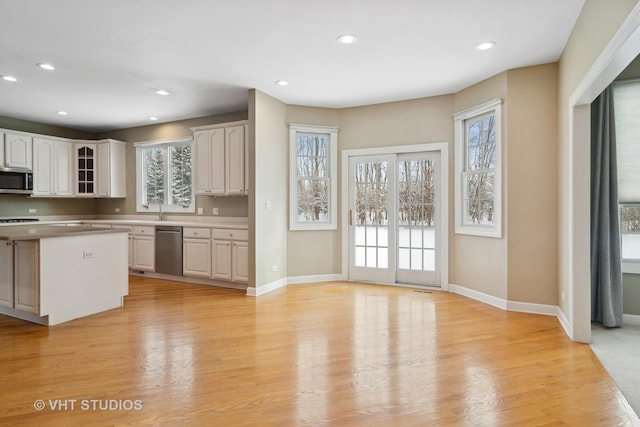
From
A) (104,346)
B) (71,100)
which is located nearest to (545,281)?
(104,346)

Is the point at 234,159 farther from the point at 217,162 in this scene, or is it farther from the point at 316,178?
the point at 316,178

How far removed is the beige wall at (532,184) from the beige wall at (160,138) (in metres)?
3.79

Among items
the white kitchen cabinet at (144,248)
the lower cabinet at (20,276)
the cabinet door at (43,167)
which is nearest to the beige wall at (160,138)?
the white kitchen cabinet at (144,248)

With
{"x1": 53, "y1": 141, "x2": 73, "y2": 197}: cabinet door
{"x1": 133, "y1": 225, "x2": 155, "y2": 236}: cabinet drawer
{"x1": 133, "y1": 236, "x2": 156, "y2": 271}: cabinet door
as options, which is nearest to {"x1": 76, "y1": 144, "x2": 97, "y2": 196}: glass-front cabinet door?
{"x1": 53, "y1": 141, "x2": 73, "y2": 197}: cabinet door

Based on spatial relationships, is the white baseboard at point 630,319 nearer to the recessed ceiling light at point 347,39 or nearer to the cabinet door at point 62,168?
the recessed ceiling light at point 347,39

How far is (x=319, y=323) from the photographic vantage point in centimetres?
369

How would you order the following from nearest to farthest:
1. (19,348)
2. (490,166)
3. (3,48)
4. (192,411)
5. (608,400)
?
(192,411), (608,400), (19,348), (3,48), (490,166)

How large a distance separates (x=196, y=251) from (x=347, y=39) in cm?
379

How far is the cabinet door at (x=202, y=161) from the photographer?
18.6ft

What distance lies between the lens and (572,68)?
10.5 feet

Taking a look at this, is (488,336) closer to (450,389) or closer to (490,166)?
(450,389)

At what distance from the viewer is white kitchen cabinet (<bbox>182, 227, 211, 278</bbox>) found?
5496mm

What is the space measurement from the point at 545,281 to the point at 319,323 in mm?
2491

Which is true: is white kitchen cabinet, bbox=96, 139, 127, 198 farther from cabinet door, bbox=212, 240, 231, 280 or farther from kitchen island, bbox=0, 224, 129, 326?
kitchen island, bbox=0, 224, 129, 326
